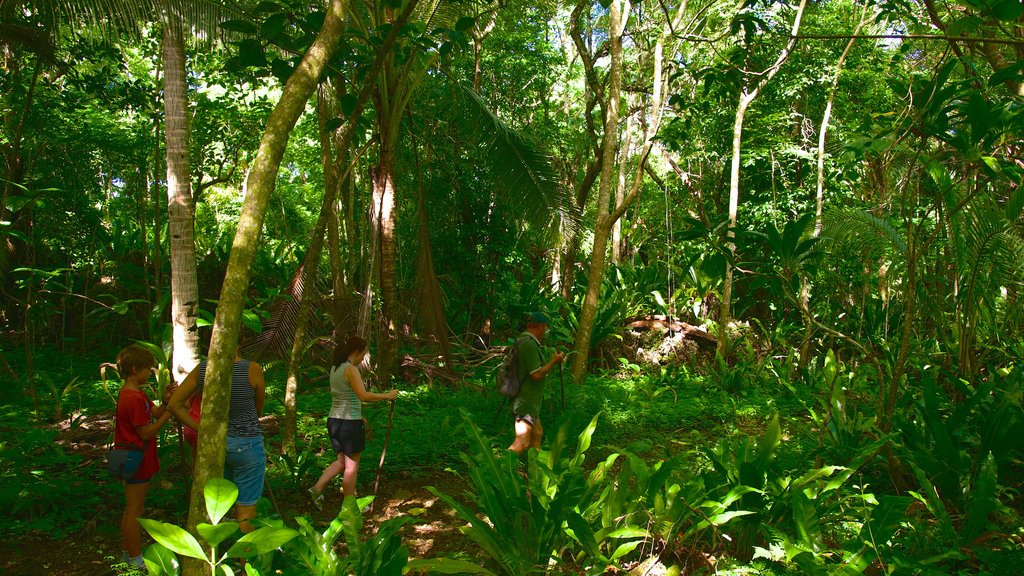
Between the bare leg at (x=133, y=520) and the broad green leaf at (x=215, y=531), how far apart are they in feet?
5.68

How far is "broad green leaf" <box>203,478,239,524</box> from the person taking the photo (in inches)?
85.3

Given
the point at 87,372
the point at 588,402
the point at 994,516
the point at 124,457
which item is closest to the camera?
the point at 124,457

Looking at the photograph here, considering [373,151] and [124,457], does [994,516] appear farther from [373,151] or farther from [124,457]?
[373,151]

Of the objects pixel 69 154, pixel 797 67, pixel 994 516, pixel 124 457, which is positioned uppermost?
pixel 797 67

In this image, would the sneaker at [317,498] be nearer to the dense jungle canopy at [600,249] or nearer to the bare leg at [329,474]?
the bare leg at [329,474]

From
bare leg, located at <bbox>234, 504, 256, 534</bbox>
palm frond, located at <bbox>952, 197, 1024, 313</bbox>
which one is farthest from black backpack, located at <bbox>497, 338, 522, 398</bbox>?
palm frond, located at <bbox>952, 197, 1024, 313</bbox>

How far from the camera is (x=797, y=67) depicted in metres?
9.76

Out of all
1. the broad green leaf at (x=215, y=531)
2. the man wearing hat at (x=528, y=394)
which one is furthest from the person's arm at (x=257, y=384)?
the man wearing hat at (x=528, y=394)

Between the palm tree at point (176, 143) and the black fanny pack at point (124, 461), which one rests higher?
the palm tree at point (176, 143)

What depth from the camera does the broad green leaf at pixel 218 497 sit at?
7.11 feet

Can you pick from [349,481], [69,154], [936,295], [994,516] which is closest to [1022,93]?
[936,295]

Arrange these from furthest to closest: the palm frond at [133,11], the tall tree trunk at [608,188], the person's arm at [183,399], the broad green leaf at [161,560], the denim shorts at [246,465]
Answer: the tall tree trunk at [608,188]
the palm frond at [133,11]
the denim shorts at [246,465]
the person's arm at [183,399]
the broad green leaf at [161,560]

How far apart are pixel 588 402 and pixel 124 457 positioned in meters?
5.03

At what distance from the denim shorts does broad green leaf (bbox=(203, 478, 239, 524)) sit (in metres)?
1.41
